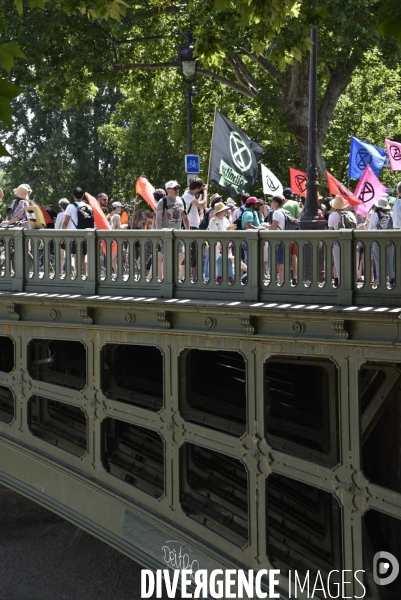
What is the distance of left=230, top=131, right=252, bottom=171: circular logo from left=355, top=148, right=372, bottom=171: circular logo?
3.06 meters

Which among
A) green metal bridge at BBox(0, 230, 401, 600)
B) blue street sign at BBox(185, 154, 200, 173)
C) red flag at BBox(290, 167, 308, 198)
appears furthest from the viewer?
red flag at BBox(290, 167, 308, 198)

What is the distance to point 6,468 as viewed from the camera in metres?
16.1

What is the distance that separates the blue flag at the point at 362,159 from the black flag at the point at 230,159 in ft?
9.15

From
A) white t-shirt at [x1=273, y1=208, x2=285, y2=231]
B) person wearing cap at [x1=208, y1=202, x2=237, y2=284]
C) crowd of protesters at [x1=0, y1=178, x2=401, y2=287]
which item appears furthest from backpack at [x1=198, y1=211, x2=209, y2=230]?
white t-shirt at [x1=273, y1=208, x2=285, y2=231]

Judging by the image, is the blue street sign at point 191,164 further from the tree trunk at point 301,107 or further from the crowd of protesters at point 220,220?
the crowd of protesters at point 220,220

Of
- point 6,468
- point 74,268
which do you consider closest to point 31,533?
point 6,468

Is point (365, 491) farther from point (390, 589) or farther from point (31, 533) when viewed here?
point (31, 533)

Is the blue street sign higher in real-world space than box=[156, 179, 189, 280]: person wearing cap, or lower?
higher

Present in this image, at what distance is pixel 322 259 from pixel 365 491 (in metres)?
2.80

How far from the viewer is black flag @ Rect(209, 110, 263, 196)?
16516mm

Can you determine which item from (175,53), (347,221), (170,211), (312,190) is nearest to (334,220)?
(347,221)

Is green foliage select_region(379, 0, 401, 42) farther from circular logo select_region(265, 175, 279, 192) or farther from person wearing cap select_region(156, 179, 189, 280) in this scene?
circular logo select_region(265, 175, 279, 192)

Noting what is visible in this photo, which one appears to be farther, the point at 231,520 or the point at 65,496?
the point at 65,496

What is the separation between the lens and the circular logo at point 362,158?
1922 cm
